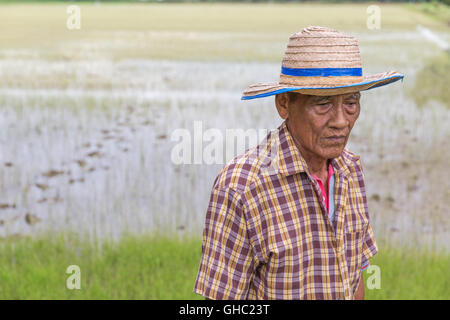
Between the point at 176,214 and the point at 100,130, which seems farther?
the point at 100,130

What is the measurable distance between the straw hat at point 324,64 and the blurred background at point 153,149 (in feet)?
6.64

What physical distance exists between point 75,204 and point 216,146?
1.82m

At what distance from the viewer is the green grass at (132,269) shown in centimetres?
324

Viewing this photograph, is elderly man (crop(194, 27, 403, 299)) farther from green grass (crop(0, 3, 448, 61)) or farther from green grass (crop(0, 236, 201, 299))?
green grass (crop(0, 3, 448, 61))

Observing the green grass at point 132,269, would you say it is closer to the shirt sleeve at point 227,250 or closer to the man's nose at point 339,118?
the shirt sleeve at point 227,250

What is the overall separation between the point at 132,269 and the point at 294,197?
2166 mm

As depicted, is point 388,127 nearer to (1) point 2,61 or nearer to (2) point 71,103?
(2) point 71,103

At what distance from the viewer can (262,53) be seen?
34.4ft

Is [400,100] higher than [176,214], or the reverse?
[400,100]

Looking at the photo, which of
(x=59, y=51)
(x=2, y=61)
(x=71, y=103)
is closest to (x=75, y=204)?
(x=71, y=103)

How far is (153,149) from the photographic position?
19.7 ft

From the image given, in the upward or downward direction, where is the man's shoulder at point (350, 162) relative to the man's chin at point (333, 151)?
downward

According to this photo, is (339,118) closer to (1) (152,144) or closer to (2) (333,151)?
(2) (333,151)

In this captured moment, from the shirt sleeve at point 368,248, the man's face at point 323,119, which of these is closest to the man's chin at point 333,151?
the man's face at point 323,119
